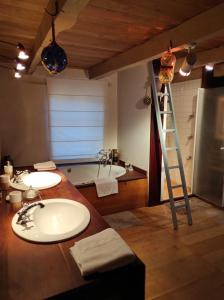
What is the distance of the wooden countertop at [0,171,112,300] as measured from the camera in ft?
2.82

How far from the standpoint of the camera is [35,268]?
3.21 ft

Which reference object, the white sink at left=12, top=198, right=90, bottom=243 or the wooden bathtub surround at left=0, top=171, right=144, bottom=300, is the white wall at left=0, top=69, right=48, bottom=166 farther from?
the wooden bathtub surround at left=0, top=171, right=144, bottom=300

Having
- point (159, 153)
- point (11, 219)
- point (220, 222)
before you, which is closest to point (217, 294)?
point (220, 222)

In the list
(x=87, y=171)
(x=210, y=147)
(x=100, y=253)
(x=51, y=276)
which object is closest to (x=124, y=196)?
(x=87, y=171)

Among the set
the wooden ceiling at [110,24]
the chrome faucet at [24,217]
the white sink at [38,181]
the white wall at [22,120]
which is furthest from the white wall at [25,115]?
the chrome faucet at [24,217]

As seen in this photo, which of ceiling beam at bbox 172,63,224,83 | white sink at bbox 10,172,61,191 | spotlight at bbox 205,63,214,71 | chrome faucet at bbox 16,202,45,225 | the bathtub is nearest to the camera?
chrome faucet at bbox 16,202,45,225

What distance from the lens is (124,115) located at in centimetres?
397

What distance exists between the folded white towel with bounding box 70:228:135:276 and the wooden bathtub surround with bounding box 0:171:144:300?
0.03m

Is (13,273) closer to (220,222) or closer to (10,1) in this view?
(10,1)

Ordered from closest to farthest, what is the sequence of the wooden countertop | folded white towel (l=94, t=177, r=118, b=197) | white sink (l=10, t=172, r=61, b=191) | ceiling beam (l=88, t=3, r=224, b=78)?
1. the wooden countertop
2. ceiling beam (l=88, t=3, r=224, b=78)
3. white sink (l=10, t=172, r=61, b=191)
4. folded white towel (l=94, t=177, r=118, b=197)

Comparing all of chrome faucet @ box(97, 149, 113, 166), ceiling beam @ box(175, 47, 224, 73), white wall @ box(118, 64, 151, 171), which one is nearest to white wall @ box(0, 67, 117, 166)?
white wall @ box(118, 64, 151, 171)

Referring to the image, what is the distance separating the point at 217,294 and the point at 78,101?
10.6 ft

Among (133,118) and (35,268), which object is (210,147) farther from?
(35,268)

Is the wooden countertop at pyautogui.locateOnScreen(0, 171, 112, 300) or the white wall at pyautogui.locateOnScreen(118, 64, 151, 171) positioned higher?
the white wall at pyautogui.locateOnScreen(118, 64, 151, 171)
